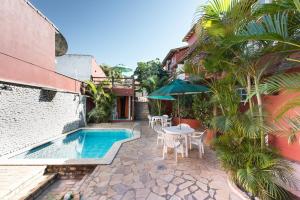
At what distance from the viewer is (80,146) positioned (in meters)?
10.8

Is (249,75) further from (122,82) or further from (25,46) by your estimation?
(122,82)

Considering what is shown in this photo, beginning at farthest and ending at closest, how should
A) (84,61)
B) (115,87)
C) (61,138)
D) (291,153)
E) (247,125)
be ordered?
1. (84,61)
2. (115,87)
3. (61,138)
4. (291,153)
5. (247,125)

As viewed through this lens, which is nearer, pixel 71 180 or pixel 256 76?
pixel 256 76

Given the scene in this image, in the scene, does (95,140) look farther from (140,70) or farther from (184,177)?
(140,70)

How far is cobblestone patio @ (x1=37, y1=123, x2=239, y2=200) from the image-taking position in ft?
13.3

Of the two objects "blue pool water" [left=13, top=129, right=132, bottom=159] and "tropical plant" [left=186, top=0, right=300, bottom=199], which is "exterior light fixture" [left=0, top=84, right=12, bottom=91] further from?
"tropical plant" [left=186, top=0, right=300, bottom=199]

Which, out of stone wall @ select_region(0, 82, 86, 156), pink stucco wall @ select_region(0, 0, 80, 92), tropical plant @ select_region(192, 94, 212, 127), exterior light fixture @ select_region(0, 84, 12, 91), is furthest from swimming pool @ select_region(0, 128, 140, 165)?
tropical plant @ select_region(192, 94, 212, 127)

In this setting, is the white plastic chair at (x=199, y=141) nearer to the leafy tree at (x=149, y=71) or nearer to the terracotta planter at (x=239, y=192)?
the terracotta planter at (x=239, y=192)

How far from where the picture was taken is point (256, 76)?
3611 mm

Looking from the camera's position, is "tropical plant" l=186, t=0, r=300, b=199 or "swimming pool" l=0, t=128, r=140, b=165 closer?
"tropical plant" l=186, t=0, r=300, b=199

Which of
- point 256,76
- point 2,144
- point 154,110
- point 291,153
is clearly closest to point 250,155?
point 256,76

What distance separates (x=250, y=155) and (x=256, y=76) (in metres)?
1.71

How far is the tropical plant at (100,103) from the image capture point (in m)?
16.9

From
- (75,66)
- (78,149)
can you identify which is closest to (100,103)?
(75,66)
